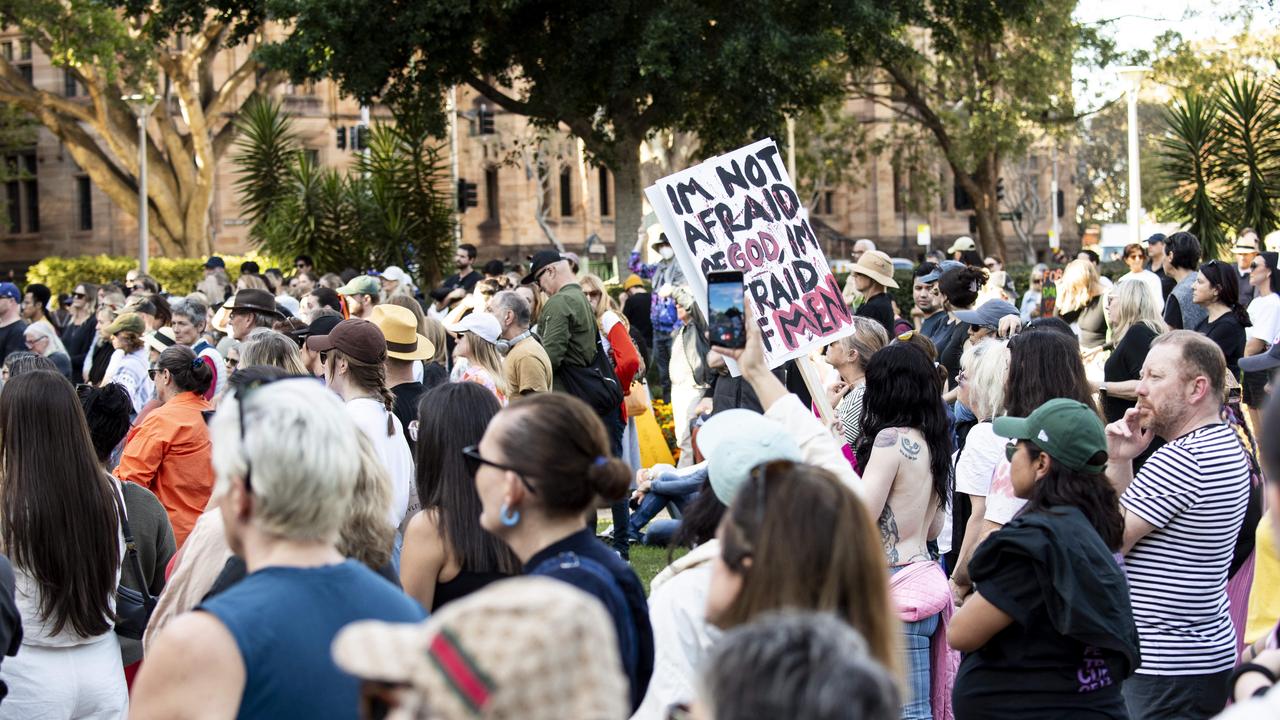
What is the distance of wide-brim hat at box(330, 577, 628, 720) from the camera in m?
1.67

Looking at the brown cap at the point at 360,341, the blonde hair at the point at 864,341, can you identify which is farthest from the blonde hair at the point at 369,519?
the blonde hair at the point at 864,341

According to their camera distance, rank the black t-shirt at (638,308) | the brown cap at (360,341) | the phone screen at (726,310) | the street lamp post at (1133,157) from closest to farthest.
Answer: the phone screen at (726,310) → the brown cap at (360,341) → the black t-shirt at (638,308) → the street lamp post at (1133,157)

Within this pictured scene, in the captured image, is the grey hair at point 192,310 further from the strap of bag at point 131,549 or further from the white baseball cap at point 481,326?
the strap of bag at point 131,549

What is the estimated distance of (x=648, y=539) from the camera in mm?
4508

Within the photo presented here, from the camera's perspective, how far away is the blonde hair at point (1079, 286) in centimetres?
1063

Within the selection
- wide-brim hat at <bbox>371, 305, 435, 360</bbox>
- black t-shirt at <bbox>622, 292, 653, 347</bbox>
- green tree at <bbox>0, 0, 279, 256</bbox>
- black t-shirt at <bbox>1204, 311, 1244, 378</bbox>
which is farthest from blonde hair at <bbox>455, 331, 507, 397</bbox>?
green tree at <bbox>0, 0, 279, 256</bbox>

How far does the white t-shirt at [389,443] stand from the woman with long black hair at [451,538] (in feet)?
4.64

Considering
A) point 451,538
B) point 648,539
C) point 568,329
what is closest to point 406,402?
point 568,329

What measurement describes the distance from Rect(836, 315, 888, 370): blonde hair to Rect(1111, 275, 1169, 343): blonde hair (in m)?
2.08

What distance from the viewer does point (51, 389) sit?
195 inches

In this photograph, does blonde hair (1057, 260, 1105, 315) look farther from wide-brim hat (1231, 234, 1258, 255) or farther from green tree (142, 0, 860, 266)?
green tree (142, 0, 860, 266)

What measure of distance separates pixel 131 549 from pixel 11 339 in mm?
8568

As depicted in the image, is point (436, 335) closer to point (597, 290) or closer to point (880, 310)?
point (597, 290)

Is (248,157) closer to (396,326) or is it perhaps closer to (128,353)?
(128,353)
